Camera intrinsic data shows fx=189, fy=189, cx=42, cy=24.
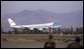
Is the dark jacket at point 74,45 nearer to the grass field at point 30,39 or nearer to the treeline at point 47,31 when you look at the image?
the grass field at point 30,39

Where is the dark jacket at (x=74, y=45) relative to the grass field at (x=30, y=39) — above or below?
below

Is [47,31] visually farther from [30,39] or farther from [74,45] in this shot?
[74,45]

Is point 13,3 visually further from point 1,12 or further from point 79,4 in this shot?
point 79,4

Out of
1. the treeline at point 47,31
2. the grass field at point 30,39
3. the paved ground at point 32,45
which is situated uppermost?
the treeline at point 47,31

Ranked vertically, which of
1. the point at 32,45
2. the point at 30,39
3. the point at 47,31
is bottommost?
the point at 32,45

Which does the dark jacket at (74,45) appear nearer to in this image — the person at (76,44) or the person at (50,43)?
the person at (76,44)

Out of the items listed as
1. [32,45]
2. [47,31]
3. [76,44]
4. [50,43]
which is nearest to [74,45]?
[76,44]

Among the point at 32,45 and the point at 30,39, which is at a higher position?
the point at 30,39

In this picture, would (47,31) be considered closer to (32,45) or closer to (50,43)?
(50,43)

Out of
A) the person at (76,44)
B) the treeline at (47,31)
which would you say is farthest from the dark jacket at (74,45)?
the treeline at (47,31)

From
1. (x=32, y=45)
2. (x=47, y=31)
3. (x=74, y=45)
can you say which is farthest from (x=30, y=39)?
(x=74, y=45)

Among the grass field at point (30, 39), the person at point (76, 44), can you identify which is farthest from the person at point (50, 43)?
the person at point (76, 44)

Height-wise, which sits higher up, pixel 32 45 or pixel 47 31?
pixel 47 31

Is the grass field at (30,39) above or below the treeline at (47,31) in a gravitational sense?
below
